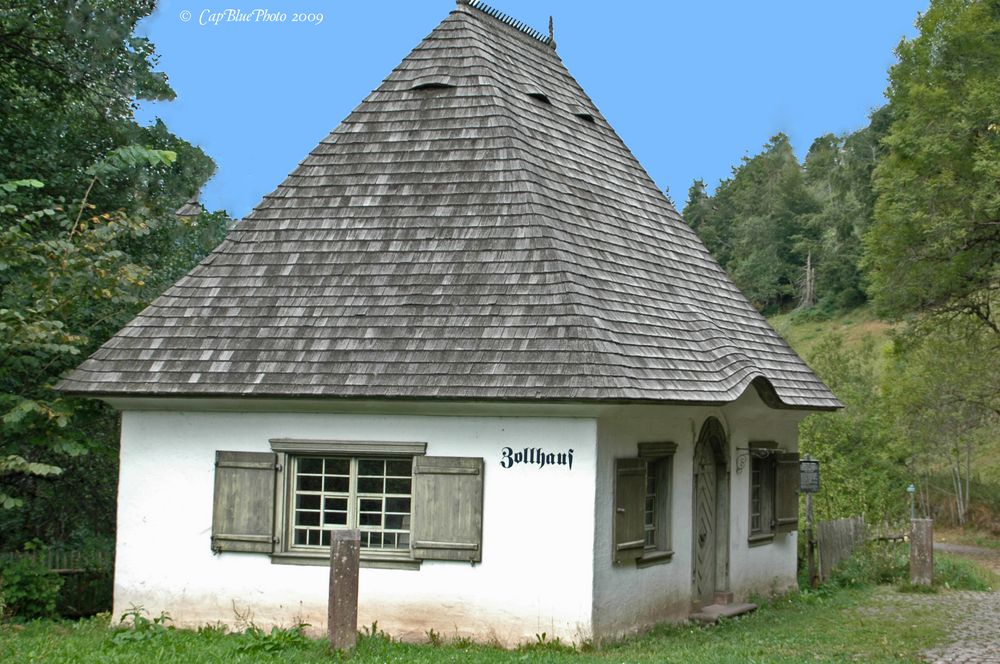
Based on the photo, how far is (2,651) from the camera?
35.9 ft

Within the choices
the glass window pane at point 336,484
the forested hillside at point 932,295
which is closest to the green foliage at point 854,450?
the forested hillside at point 932,295

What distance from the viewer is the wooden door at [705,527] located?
14.9 m

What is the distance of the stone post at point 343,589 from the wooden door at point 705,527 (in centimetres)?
528

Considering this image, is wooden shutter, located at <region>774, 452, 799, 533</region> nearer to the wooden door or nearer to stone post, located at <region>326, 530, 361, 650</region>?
the wooden door

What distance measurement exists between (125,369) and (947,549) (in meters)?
23.1

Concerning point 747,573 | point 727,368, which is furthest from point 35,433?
point 747,573

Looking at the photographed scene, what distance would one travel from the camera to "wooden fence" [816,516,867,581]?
1847 cm

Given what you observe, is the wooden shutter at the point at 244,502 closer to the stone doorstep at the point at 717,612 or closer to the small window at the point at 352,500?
the small window at the point at 352,500

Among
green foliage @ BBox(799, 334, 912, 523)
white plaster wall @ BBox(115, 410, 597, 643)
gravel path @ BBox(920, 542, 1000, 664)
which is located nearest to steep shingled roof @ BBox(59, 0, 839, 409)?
white plaster wall @ BBox(115, 410, 597, 643)

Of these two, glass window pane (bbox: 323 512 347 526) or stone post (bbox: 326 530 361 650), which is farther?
glass window pane (bbox: 323 512 347 526)

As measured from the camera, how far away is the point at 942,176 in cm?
2838

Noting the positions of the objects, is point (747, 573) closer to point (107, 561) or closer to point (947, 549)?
point (107, 561)

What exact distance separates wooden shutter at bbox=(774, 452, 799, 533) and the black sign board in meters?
0.10

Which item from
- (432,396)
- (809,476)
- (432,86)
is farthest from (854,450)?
(432,396)
